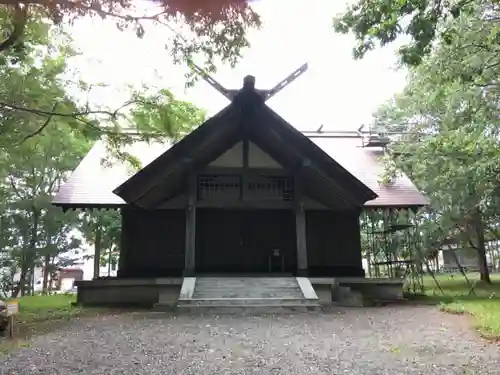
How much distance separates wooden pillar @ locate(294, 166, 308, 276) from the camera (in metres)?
10.8

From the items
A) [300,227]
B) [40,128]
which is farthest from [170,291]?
[40,128]

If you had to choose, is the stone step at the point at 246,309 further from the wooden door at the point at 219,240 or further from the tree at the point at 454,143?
the tree at the point at 454,143

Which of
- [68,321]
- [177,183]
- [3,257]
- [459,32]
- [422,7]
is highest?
[459,32]

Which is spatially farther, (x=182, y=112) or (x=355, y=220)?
(x=355, y=220)

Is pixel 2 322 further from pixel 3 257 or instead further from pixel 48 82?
pixel 3 257

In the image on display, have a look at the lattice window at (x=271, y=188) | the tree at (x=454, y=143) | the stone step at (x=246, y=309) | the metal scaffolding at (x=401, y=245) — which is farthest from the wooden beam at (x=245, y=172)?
the metal scaffolding at (x=401, y=245)

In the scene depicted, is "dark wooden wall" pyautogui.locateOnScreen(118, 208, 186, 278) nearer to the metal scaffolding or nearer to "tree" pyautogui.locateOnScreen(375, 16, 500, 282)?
the metal scaffolding

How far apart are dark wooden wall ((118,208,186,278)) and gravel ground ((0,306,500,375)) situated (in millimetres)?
4999

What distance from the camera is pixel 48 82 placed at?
7.31 m

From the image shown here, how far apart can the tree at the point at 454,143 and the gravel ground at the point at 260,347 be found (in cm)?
463

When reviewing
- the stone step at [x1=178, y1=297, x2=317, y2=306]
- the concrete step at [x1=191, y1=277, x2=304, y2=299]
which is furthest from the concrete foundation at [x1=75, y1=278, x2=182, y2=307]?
the stone step at [x1=178, y1=297, x2=317, y2=306]

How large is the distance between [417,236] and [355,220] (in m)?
5.89

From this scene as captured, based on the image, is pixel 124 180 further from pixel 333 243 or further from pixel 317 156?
pixel 333 243

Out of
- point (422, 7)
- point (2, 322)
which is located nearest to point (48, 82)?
point (2, 322)
